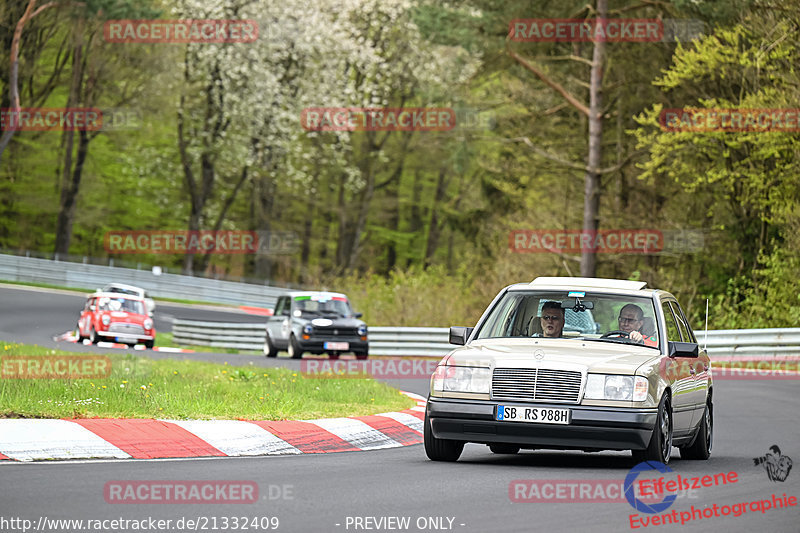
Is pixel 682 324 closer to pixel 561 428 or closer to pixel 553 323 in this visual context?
pixel 553 323

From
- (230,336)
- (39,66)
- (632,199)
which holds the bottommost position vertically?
(230,336)

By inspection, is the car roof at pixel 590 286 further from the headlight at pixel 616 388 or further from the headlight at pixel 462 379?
the headlight at pixel 616 388

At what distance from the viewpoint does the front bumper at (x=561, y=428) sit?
33.6 feet

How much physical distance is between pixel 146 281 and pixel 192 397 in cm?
4473

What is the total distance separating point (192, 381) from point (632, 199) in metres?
27.4

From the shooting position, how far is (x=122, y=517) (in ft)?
24.9

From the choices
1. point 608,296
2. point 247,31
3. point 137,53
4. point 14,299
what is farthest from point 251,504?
point 137,53

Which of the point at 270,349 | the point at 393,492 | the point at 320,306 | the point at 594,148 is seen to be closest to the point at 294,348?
the point at 320,306

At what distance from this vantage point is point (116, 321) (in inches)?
1372

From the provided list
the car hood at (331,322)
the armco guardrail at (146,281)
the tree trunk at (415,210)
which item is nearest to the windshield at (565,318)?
the car hood at (331,322)

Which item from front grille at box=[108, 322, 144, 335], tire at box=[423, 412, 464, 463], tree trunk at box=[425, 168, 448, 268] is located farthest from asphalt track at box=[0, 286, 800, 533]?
tree trunk at box=[425, 168, 448, 268]

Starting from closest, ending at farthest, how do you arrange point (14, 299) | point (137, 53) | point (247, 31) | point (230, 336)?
point (230, 336) < point (14, 299) < point (247, 31) < point (137, 53)

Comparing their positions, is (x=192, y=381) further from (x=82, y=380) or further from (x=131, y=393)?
(x=131, y=393)

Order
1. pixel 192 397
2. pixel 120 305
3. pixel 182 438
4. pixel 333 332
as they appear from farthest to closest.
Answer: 1. pixel 120 305
2. pixel 333 332
3. pixel 192 397
4. pixel 182 438
